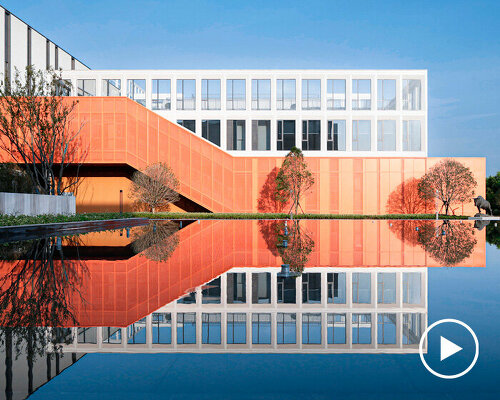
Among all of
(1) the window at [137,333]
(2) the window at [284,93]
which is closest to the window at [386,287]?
(1) the window at [137,333]

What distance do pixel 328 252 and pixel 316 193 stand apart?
109 ft

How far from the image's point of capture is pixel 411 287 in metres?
8.20

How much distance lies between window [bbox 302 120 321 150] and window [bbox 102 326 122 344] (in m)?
42.8

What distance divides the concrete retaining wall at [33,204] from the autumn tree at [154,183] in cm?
950

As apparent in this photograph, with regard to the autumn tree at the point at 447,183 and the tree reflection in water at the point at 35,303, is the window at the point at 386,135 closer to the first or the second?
the autumn tree at the point at 447,183

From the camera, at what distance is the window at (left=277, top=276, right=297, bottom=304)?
718 cm

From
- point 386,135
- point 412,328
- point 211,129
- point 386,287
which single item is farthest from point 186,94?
point 412,328

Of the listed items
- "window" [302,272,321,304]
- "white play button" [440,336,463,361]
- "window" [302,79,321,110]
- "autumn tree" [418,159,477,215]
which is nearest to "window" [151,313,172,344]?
"window" [302,272,321,304]

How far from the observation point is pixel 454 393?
3.45 m

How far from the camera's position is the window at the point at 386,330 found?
4.94m

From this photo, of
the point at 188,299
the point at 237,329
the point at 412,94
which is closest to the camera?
the point at 237,329

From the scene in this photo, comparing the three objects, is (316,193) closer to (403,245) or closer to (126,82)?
(126,82)

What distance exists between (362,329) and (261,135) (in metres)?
42.4

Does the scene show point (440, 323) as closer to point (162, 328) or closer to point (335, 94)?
point (162, 328)
